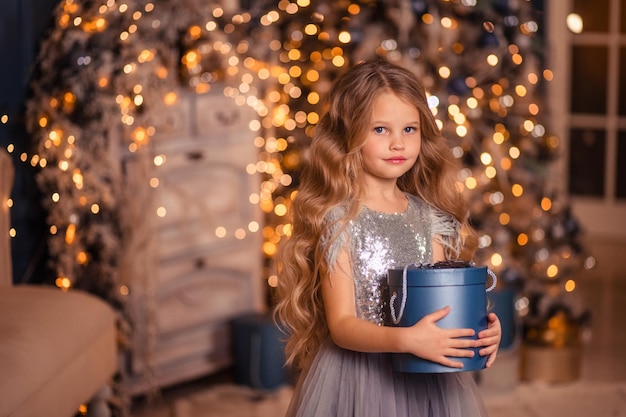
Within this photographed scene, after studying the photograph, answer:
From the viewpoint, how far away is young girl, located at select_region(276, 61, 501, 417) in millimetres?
2180

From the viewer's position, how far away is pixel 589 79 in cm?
696

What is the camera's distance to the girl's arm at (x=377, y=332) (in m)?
1.99

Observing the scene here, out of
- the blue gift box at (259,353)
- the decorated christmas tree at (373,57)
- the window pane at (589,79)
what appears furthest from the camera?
the window pane at (589,79)

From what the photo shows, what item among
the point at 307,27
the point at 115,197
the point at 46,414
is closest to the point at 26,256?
the point at 115,197

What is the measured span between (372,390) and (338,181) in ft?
1.36

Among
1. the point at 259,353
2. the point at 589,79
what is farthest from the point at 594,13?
the point at 259,353

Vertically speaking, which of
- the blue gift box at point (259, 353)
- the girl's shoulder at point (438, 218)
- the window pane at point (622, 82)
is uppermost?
the window pane at point (622, 82)

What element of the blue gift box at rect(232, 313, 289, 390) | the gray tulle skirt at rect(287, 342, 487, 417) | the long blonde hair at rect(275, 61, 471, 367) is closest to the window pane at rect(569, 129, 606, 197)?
the blue gift box at rect(232, 313, 289, 390)

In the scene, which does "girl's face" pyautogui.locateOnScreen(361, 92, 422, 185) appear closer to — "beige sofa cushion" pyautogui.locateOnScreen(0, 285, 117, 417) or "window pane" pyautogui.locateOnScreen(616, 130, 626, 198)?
"beige sofa cushion" pyautogui.locateOnScreen(0, 285, 117, 417)

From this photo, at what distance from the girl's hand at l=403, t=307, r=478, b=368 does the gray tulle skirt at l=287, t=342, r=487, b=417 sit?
251 millimetres

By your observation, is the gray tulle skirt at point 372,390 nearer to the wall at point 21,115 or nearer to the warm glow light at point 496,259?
the wall at point 21,115

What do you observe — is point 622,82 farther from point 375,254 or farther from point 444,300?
point 444,300

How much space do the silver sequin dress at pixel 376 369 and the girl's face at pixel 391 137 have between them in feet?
0.35

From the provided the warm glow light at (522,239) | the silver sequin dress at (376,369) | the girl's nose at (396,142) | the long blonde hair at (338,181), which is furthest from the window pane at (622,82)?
the girl's nose at (396,142)
